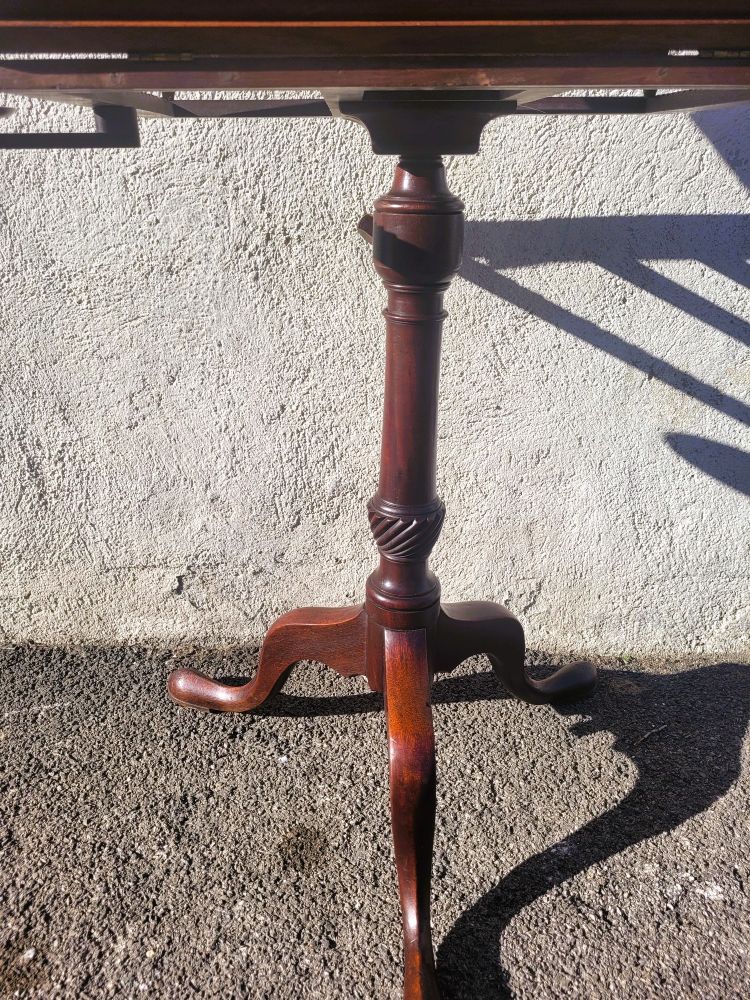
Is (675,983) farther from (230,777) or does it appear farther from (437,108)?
(437,108)

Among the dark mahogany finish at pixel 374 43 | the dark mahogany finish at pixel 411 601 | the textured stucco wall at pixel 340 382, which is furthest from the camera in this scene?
the textured stucco wall at pixel 340 382

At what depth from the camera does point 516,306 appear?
1484 mm

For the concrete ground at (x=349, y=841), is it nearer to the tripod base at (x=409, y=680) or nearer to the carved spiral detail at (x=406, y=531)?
the tripod base at (x=409, y=680)

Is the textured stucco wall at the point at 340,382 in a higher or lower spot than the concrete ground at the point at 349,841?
higher

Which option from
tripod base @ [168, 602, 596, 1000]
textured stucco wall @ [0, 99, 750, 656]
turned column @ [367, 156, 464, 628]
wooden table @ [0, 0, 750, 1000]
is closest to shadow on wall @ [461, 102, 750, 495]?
textured stucco wall @ [0, 99, 750, 656]

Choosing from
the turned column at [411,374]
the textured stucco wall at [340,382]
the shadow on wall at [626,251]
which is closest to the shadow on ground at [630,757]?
the textured stucco wall at [340,382]

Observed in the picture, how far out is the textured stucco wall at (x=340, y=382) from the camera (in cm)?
140

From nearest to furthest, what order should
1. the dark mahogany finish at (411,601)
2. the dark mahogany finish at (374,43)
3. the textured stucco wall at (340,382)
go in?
the dark mahogany finish at (374,43) → the dark mahogany finish at (411,601) → the textured stucco wall at (340,382)

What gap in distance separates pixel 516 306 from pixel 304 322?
40 cm

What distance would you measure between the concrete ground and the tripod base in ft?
0.21

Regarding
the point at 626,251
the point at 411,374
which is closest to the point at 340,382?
the point at 411,374

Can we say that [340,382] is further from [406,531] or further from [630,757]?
[630,757]

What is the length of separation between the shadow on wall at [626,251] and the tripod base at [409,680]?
22.7 inches

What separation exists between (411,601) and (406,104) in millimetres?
691
